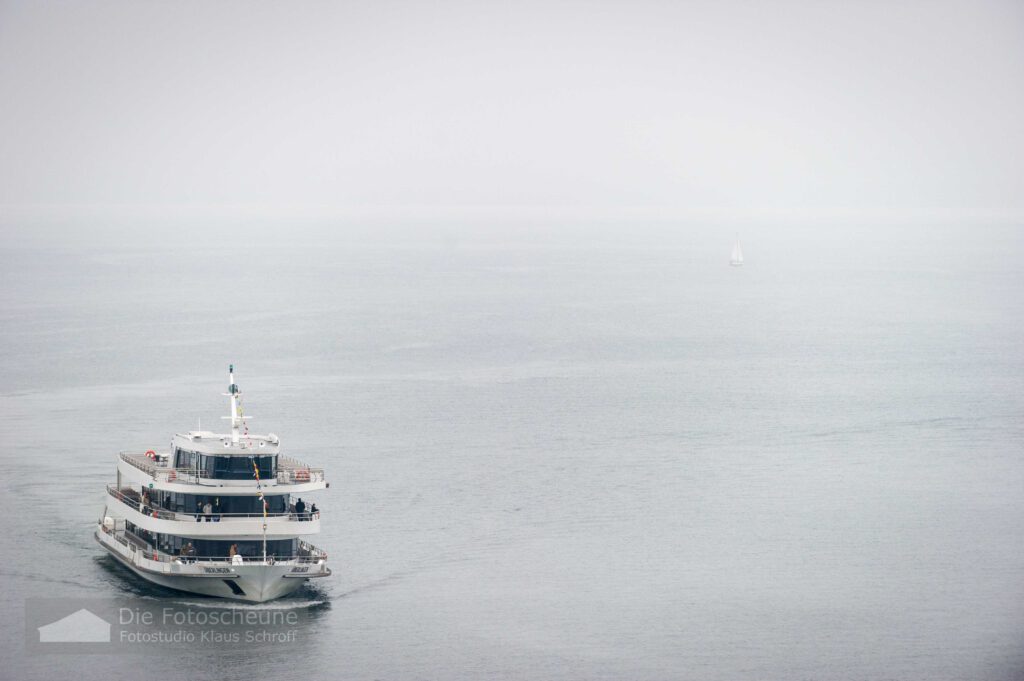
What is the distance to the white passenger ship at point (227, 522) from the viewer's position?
55.2 metres

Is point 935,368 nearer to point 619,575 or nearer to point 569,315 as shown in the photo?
point 569,315

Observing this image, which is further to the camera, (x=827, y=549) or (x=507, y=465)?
(x=507, y=465)

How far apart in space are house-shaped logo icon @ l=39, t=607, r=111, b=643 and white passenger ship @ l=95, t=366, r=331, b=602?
10.4ft

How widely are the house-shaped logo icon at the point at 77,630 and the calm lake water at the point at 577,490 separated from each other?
1024 mm

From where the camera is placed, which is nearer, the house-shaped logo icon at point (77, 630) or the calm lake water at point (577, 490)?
the calm lake water at point (577, 490)

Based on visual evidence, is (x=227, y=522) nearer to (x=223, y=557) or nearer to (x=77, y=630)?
(x=223, y=557)

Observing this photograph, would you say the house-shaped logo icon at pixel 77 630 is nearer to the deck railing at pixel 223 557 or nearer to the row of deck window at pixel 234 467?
the deck railing at pixel 223 557

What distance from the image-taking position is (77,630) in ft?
174

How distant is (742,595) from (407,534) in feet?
46.5

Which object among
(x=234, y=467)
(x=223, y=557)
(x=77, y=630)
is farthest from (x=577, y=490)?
(x=77, y=630)

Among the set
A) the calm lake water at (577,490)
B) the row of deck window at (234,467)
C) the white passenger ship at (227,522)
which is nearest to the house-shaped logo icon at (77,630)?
the calm lake water at (577,490)

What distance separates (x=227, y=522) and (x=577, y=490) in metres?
21.2

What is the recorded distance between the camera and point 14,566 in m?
58.9

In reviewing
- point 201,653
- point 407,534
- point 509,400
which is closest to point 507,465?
point 407,534
